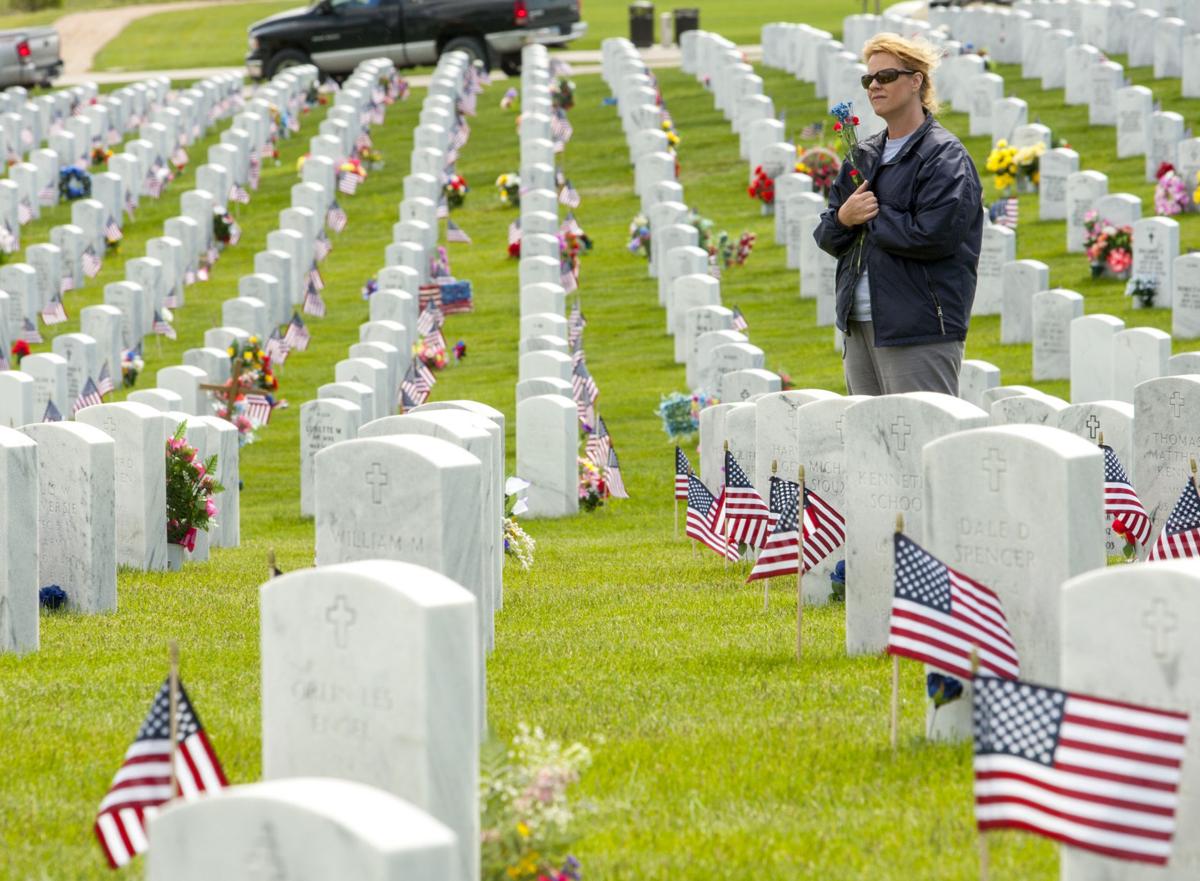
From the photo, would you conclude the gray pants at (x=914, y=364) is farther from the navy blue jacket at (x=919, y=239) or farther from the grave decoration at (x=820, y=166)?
the grave decoration at (x=820, y=166)

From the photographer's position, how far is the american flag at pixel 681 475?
1341 centimetres

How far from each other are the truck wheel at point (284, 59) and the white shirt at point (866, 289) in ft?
122

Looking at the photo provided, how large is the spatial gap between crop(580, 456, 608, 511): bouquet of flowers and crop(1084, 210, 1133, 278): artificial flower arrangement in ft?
29.6

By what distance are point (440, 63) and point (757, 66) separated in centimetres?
701

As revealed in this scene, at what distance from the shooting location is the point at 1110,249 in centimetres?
2259

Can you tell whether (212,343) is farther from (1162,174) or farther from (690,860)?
(690,860)

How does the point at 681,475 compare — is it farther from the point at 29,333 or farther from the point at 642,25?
the point at 642,25

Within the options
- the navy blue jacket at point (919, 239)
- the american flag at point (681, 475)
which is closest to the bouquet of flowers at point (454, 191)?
the american flag at point (681, 475)

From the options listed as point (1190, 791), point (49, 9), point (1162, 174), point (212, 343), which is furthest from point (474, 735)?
point (49, 9)

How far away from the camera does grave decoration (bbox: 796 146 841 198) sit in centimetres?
2672

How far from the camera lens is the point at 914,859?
5.46 meters

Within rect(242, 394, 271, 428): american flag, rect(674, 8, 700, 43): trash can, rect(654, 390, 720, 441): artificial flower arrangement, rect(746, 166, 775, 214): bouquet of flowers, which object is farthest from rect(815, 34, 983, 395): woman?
rect(674, 8, 700, 43): trash can

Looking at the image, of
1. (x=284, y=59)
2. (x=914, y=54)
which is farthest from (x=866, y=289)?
(x=284, y=59)

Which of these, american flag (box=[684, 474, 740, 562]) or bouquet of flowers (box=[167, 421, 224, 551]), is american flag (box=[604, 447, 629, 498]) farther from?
bouquet of flowers (box=[167, 421, 224, 551])
